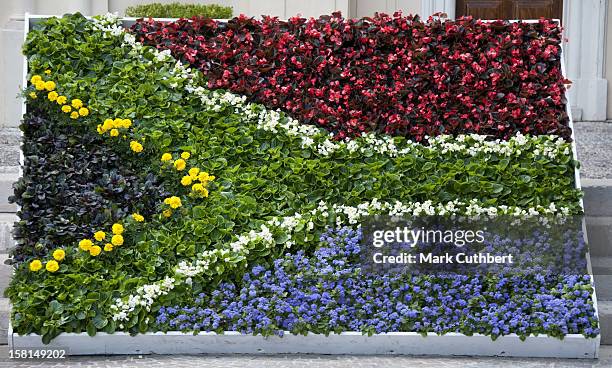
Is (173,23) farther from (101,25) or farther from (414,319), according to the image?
(414,319)

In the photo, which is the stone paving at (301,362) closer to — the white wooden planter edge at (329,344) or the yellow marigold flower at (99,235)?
the white wooden planter edge at (329,344)

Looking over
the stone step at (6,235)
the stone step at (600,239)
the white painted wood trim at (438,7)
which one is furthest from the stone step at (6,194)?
the white painted wood trim at (438,7)

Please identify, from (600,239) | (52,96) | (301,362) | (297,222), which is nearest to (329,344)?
(301,362)

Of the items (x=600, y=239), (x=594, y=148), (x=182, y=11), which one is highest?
(x=182, y=11)

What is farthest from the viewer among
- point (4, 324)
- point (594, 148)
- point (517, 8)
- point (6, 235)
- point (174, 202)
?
point (517, 8)

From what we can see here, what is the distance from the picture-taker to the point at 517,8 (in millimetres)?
10195

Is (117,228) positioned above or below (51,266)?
above

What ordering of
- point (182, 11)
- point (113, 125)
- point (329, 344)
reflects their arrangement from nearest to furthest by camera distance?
point (329, 344) < point (113, 125) < point (182, 11)

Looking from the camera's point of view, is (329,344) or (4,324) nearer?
(329,344)

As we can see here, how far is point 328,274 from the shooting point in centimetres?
486

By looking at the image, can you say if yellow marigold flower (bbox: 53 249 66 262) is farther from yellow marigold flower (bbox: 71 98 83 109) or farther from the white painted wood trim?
the white painted wood trim

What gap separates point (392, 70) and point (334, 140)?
555 millimetres

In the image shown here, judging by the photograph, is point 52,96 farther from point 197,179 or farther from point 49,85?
point 197,179

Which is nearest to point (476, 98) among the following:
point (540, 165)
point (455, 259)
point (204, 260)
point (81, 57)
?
point (540, 165)
